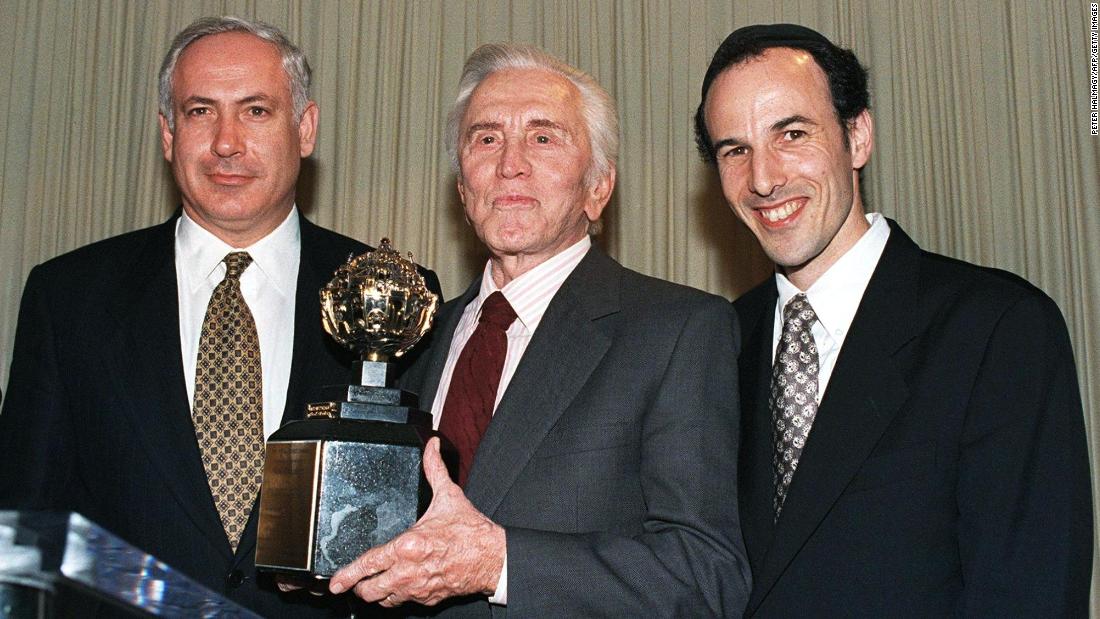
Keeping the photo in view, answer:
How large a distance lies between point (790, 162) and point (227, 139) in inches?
45.6

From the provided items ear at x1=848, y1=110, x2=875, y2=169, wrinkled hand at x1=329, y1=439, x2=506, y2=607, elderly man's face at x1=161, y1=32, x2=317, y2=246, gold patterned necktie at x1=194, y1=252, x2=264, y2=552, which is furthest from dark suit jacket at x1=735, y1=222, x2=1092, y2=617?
elderly man's face at x1=161, y1=32, x2=317, y2=246

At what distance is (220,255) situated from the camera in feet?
8.39

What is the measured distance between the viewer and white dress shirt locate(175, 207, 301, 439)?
Result: 7.86 ft

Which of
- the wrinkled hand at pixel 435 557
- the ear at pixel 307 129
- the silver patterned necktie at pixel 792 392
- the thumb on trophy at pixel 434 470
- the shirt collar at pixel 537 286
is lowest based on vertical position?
the wrinkled hand at pixel 435 557

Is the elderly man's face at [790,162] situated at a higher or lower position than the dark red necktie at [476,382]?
higher

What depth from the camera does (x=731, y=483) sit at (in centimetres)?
205

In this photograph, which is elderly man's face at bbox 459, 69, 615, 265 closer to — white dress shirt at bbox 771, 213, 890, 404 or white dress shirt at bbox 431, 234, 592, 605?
white dress shirt at bbox 431, 234, 592, 605

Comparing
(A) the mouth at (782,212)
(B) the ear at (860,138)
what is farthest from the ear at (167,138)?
(B) the ear at (860,138)

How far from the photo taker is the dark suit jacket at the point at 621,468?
1918mm

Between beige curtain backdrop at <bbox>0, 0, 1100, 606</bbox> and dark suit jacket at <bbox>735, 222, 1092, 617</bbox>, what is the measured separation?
5.24 feet

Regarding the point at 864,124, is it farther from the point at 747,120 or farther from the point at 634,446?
the point at 634,446

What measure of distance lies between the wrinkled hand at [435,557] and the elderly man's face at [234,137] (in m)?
0.95

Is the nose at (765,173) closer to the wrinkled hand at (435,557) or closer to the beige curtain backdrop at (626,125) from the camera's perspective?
the wrinkled hand at (435,557)

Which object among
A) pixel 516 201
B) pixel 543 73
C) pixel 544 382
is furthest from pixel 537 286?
pixel 543 73
